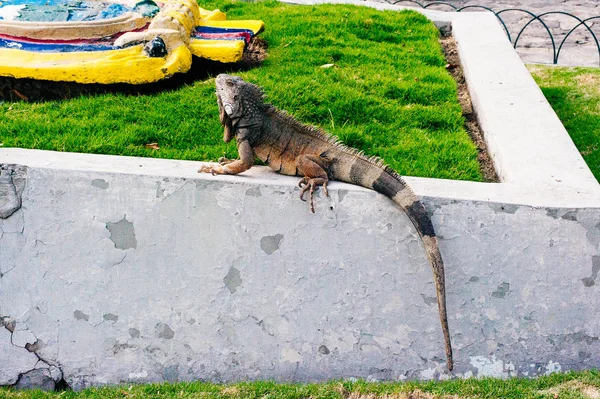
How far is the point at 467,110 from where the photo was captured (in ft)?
19.4

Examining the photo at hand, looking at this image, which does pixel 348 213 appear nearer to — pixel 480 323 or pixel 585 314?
pixel 480 323

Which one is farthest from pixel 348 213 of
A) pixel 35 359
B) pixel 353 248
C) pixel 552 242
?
pixel 35 359

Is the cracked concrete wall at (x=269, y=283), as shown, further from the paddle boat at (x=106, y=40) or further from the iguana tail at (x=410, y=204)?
the paddle boat at (x=106, y=40)

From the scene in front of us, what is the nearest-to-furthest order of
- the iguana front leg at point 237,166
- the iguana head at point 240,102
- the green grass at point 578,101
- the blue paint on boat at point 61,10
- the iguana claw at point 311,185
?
the iguana claw at point 311,185
the iguana front leg at point 237,166
the iguana head at point 240,102
the blue paint on boat at point 61,10
the green grass at point 578,101

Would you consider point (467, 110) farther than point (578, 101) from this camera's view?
No

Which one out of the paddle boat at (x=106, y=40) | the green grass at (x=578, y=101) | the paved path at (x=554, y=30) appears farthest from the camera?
Answer: the paved path at (x=554, y=30)

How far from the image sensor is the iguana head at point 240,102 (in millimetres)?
4020

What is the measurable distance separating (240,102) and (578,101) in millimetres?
4330

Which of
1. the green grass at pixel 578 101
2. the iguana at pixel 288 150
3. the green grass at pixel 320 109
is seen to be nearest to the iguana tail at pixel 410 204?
the iguana at pixel 288 150

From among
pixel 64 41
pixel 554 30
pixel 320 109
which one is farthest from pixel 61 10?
pixel 554 30

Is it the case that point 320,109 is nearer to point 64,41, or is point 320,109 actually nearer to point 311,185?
point 311,185

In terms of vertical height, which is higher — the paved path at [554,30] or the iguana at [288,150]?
the iguana at [288,150]

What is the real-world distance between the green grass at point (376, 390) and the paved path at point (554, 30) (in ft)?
25.2

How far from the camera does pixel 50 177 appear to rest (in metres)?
3.83
